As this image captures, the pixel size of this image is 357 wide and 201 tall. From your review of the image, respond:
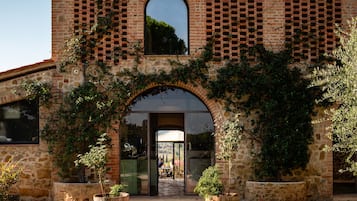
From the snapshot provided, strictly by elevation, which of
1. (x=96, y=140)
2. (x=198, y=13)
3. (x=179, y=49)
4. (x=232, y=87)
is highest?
(x=198, y=13)

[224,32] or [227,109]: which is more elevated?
[224,32]

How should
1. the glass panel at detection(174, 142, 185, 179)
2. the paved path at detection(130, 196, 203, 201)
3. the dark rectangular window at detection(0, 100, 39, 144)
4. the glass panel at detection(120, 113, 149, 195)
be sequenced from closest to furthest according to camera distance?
the paved path at detection(130, 196, 203, 201) < the dark rectangular window at detection(0, 100, 39, 144) < the glass panel at detection(120, 113, 149, 195) < the glass panel at detection(174, 142, 185, 179)

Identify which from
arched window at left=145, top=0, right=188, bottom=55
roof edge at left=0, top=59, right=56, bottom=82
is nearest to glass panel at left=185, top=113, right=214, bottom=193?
arched window at left=145, top=0, right=188, bottom=55

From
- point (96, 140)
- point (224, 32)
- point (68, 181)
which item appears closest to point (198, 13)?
point (224, 32)

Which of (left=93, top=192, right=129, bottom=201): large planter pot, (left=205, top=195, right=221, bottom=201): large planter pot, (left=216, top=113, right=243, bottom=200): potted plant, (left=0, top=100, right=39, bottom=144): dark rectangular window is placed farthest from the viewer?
(left=0, top=100, right=39, bottom=144): dark rectangular window

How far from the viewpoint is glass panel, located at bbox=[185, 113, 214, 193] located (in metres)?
15.6

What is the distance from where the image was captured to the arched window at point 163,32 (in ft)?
51.2

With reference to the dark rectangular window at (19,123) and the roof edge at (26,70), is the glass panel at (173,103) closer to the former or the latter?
the roof edge at (26,70)

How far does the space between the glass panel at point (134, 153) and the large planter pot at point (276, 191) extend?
326 centimetres

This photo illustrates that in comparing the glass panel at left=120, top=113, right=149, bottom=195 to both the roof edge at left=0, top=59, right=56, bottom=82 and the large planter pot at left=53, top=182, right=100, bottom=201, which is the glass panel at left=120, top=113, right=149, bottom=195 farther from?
the roof edge at left=0, top=59, right=56, bottom=82

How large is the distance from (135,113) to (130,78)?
1.05 meters

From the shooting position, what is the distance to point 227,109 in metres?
15.2

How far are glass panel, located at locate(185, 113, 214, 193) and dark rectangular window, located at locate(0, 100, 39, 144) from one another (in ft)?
14.4

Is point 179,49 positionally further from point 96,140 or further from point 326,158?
point 326,158
